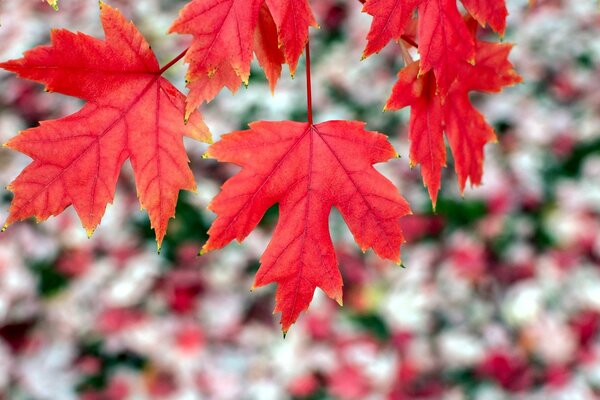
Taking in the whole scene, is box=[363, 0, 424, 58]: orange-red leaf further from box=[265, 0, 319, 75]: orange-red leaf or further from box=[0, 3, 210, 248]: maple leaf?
box=[0, 3, 210, 248]: maple leaf

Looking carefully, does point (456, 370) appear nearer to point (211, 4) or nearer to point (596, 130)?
point (596, 130)

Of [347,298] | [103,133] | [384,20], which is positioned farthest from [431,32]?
[347,298]

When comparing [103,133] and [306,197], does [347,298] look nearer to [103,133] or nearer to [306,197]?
[306,197]

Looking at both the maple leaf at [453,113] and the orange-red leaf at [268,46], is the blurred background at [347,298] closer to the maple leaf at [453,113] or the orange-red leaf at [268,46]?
the maple leaf at [453,113]

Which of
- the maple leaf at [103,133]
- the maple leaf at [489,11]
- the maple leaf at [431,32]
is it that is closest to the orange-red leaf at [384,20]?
the maple leaf at [431,32]

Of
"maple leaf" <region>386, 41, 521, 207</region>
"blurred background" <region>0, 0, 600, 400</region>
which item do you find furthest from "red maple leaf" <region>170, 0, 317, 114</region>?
"blurred background" <region>0, 0, 600, 400</region>
